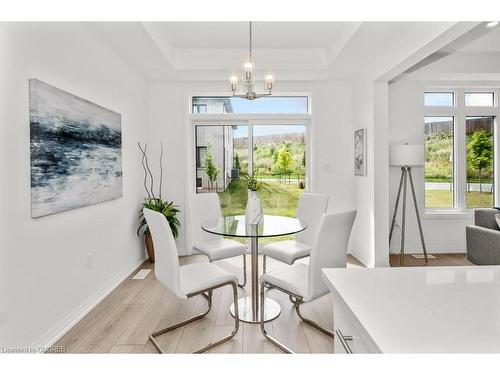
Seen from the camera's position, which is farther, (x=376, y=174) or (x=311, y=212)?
(x=376, y=174)

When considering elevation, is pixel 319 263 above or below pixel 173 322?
above

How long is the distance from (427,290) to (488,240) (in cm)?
300

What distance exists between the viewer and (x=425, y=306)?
0.82 metres

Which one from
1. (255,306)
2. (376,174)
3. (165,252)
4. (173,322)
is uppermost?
(376,174)

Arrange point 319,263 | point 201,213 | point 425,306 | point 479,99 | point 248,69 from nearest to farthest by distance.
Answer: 1. point 425,306
2. point 319,263
3. point 248,69
4. point 201,213
5. point 479,99

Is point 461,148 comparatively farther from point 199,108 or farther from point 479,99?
point 199,108

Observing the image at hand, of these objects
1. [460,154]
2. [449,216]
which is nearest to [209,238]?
[449,216]

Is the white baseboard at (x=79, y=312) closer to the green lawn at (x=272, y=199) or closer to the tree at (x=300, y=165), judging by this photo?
the green lawn at (x=272, y=199)

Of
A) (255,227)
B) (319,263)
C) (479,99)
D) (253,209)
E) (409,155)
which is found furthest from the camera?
(479,99)

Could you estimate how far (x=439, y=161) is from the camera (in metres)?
4.55

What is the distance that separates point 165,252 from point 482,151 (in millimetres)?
4786

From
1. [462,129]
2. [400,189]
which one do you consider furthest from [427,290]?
[462,129]

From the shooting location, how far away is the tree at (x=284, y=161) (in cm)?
471
